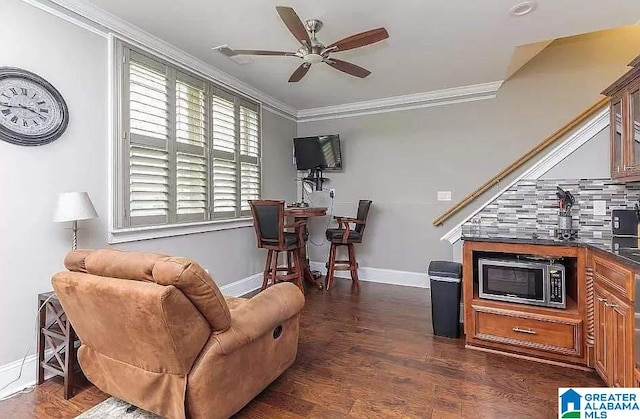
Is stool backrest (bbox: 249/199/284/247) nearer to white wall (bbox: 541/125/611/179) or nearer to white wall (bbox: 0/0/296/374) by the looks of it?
white wall (bbox: 0/0/296/374)

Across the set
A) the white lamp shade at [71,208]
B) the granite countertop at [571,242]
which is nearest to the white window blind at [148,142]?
the white lamp shade at [71,208]

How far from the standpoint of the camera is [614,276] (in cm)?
188

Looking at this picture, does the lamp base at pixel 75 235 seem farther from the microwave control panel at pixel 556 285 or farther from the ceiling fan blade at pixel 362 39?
the microwave control panel at pixel 556 285

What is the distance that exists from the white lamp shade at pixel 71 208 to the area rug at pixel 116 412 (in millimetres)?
1155

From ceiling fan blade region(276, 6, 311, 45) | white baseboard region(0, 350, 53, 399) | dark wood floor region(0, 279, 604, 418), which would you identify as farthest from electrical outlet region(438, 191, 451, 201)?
white baseboard region(0, 350, 53, 399)

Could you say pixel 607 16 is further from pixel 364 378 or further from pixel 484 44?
pixel 364 378

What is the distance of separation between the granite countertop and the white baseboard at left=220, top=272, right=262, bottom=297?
2653mm

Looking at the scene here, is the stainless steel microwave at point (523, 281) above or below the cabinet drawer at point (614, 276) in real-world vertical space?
below

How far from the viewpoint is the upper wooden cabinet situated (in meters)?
2.17

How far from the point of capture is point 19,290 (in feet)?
7.02

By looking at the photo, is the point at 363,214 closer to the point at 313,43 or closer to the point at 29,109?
the point at 313,43

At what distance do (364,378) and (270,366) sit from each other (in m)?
0.67

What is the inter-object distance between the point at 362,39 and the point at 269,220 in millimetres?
2118

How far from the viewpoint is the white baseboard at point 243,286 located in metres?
3.89
